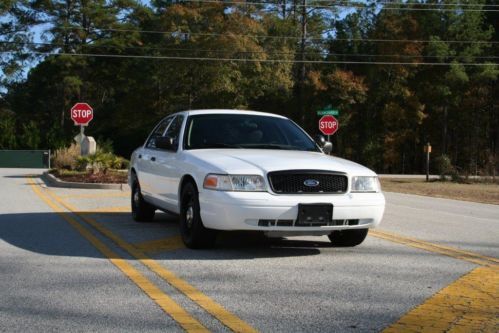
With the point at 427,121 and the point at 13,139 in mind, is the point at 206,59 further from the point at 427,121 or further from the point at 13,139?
the point at 427,121

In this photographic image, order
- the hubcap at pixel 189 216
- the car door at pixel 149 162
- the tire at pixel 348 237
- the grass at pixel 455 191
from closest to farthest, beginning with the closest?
the hubcap at pixel 189 216, the tire at pixel 348 237, the car door at pixel 149 162, the grass at pixel 455 191

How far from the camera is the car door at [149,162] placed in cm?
962

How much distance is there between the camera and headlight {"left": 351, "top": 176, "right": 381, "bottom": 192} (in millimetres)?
7426

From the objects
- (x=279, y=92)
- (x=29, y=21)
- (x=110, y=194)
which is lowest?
(x=110, y=194)

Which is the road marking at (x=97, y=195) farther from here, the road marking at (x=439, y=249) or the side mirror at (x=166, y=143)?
the road marking at (x=439, y=249)

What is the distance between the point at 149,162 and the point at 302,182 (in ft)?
11.0

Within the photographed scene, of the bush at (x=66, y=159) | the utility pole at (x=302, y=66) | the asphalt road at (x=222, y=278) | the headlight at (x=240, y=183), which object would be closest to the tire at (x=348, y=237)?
the asphalt road at (x=222, y=278)

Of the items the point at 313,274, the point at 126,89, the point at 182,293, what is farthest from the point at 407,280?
the point at 126,89

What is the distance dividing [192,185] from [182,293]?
2.29 meters

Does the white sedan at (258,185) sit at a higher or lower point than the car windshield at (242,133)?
lower

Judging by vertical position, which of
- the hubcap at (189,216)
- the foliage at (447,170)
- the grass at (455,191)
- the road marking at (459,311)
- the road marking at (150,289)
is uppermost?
the hubcap at (189,216)

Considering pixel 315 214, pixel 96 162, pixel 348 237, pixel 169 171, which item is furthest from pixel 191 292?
pixel 96 162

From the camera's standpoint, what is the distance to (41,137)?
151 feet

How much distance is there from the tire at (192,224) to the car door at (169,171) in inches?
15.1
